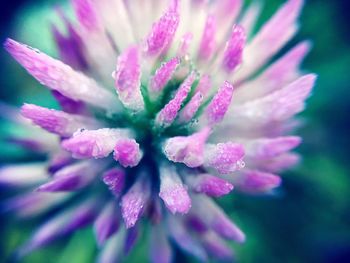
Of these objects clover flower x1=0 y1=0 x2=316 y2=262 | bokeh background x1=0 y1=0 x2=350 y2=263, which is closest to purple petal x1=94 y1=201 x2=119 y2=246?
clover flower x1=0 y1=0 x2=316 y2=262

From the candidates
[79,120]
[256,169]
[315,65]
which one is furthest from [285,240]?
[79,120]

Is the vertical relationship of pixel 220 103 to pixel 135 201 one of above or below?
above

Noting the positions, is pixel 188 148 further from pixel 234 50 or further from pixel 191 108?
pixel 234 50

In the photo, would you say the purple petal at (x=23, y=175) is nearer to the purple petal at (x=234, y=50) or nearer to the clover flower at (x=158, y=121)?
the clover flower at (x=158, y=121)

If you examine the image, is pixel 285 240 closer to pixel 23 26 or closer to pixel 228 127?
pixel 228 127

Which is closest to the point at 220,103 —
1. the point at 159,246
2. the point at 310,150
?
the point at 159,246

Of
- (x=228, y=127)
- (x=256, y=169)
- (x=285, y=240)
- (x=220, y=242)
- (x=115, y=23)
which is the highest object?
(x=115, y=23)
